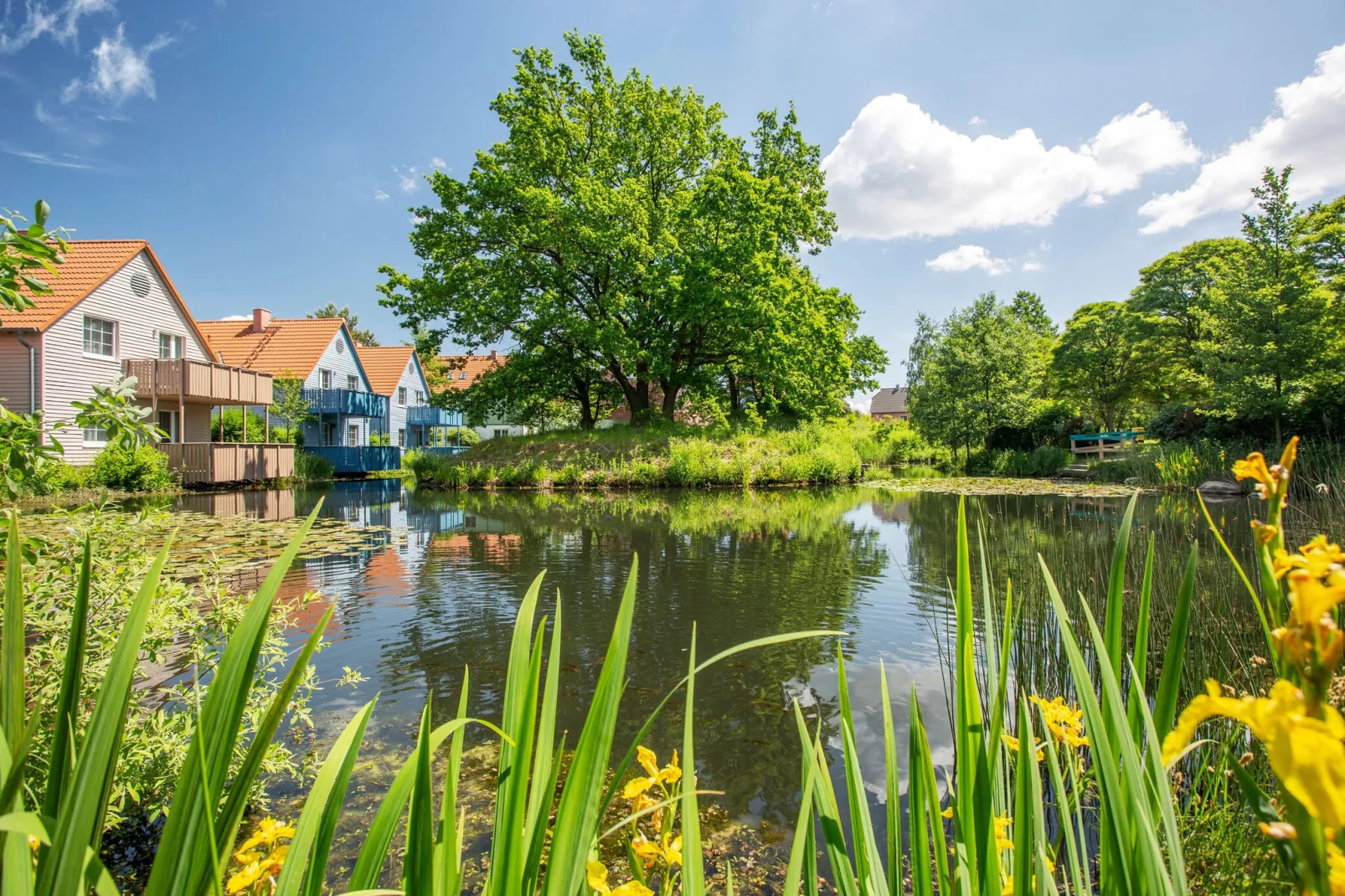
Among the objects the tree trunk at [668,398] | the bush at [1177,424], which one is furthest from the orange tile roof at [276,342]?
the bush at [1177,424]

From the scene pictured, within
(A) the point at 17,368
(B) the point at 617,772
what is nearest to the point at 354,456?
(A) the point at 17,368

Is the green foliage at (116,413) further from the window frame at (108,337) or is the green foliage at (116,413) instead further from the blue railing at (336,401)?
the blue railing at (336,401)

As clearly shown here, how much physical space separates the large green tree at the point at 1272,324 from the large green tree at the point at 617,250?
1086cm

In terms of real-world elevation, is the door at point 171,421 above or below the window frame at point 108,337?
below

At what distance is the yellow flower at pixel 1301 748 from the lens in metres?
0.28

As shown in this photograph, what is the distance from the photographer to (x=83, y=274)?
19.0m

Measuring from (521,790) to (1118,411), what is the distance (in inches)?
1692

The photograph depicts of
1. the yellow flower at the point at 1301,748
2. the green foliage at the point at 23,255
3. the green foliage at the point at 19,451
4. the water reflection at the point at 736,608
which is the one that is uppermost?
the green foliage at the point at 23,255

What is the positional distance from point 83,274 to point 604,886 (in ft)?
81.1

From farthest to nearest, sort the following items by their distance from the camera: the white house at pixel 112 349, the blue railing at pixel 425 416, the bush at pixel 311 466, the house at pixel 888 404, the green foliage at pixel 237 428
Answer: the house at pixel 888 404 < the blue railing at pixel 425 416 < the green foliage at pixel 237 428 < the bush at pixel 311 466 < the white house at pixel 112 349

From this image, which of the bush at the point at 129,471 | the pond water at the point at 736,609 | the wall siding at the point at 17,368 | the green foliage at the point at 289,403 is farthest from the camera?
the green foliage at the point at 289,403

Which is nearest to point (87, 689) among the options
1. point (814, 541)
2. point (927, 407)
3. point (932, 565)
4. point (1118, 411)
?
point (932, 565)

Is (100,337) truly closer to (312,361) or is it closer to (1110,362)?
(312,361)

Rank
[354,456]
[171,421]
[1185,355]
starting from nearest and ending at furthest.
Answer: [171,421]
[354,456]
[1185,355]
